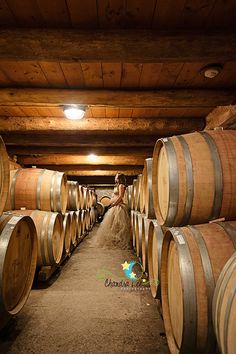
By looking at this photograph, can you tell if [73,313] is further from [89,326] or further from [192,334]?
[192,334]

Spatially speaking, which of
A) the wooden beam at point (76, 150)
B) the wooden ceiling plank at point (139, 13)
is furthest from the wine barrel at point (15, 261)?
the wooden beam at point (76, 150)

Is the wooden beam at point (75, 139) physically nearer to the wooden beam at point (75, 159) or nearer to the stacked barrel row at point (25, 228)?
the stacked barrel row at point (25, 228)

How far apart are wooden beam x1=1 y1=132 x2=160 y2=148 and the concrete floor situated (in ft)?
9.10

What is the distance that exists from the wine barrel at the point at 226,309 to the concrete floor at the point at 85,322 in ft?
4.63

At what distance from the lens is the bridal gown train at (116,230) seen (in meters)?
7.13

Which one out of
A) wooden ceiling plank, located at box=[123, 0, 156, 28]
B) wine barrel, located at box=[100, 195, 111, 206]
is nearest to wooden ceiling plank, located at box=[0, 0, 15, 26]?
wooden ceiling plank, located at box=[123, 0, 156, 28]

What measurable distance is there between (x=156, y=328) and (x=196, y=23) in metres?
3.08

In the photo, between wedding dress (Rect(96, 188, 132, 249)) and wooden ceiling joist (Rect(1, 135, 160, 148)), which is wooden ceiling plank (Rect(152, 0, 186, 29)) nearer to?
wooden ceiling joist (Rect(1, 135, 160, 148))

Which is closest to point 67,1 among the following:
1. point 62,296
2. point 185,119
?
point 185,119

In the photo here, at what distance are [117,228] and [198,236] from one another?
559 centimetres

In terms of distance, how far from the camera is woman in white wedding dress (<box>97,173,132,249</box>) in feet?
23.4

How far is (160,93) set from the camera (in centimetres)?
333

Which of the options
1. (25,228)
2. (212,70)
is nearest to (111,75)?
(212,70)

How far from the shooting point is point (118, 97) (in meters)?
3.33
